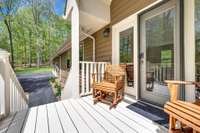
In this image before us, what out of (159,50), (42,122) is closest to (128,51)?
(159,50)

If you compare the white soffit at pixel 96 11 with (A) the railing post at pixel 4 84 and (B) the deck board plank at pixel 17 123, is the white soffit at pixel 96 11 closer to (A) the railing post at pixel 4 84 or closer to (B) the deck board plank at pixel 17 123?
(A) the railing post at pixel 4 84

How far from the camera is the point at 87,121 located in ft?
8.19

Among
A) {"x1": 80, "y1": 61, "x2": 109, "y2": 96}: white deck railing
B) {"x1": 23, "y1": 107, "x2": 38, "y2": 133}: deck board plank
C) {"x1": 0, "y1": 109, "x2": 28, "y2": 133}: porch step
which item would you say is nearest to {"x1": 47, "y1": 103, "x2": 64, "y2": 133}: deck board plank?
{"x1": 23, "y1": 107, "x2": 38, "y2": 133}: deck board plank

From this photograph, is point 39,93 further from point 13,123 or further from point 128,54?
point 13,123

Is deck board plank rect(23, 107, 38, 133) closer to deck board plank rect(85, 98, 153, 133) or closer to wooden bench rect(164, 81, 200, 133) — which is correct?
deck board plank rect(85, 98, 153, 133)

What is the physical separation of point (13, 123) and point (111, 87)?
6.01 feet

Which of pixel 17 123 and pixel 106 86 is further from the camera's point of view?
pixel 106 86

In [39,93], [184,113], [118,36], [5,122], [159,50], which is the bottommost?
[39,93]

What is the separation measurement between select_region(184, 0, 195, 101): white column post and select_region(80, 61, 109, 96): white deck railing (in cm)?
229

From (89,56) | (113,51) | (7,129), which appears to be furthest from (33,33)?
(7,129)

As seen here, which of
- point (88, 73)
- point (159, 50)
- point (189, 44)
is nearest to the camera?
point (189, 44)

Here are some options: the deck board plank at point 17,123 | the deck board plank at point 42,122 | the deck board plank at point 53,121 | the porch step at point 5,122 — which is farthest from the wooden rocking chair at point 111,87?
the porch step at point 5,122

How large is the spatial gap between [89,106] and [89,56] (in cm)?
416

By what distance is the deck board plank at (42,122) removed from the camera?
2.20 meters
